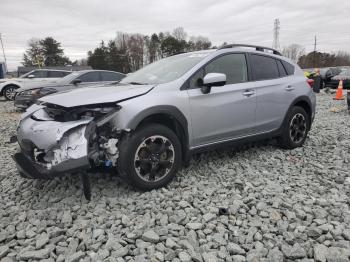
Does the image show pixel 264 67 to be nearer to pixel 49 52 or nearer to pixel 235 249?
pixel 235 249

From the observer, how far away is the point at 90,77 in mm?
9969

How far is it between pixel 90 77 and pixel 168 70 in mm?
6552

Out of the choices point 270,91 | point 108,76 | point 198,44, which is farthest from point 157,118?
point 198,44

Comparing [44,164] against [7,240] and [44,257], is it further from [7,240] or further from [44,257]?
[44,257]

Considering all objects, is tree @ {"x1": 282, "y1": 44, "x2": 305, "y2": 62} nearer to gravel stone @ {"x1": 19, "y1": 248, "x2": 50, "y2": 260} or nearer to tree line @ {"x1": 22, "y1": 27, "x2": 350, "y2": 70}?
tree line @ {"x1": 22, "y1": 27, "x2": 350, "y2": 70}

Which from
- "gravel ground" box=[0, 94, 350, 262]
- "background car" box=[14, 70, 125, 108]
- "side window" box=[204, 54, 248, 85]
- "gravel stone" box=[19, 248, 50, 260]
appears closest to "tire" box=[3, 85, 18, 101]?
"background car" box=[14, 70, 125, 108]

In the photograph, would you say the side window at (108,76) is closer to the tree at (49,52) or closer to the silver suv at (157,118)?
the silver suv at (157,118)

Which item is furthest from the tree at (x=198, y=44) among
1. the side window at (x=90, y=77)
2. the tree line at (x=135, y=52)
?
the side window at (x=90, y=77)

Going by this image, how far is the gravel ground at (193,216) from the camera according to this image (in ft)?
8.13

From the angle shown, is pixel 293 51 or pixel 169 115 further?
pixel 293 51

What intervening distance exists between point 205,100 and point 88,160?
1.60m

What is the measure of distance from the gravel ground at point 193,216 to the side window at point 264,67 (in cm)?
132

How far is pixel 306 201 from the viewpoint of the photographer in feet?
10.7

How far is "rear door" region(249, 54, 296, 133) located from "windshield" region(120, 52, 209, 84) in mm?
979
